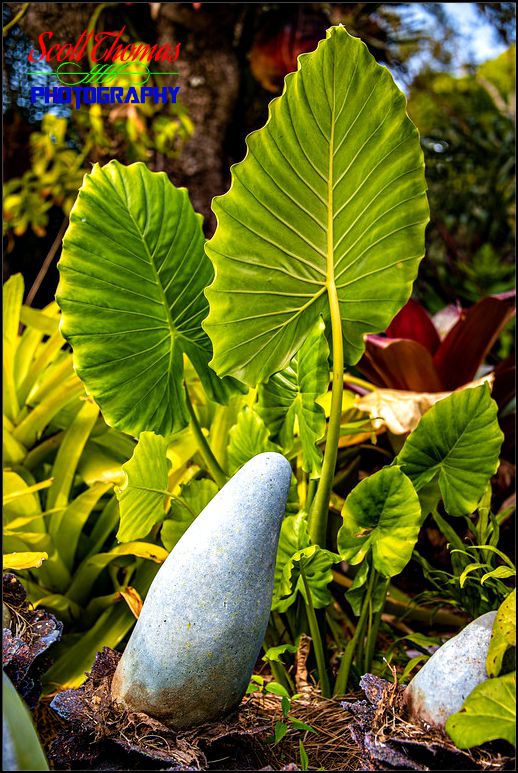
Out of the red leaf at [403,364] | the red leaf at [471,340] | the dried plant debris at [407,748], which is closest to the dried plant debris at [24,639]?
the dried plant debris at [407,748]

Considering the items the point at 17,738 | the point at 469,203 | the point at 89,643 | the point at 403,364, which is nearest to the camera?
the point at 17,738

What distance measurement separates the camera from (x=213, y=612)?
2.63 feet

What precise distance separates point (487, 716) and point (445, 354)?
3.68ft

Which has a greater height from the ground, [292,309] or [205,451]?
[292,309]

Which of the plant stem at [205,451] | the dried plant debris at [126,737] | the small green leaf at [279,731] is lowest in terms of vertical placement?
the small green leaf at [279,731]

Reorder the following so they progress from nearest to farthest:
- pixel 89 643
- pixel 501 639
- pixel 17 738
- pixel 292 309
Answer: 1. pixel 17 738
2. pixel 501 639
3. pixel 292 309
4. pixel 89 643

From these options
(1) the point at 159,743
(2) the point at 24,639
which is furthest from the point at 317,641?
(2) the point at 24,639

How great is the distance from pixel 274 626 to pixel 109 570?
364 millimetres

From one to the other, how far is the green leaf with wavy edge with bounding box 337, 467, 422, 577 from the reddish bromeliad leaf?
71 centimetres

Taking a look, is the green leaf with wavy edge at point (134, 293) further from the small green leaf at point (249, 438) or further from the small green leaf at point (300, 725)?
the small green leaf at point (300, 725)

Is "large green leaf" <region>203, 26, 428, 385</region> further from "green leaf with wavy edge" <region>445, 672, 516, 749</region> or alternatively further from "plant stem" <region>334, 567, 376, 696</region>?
"green leaf with wavy edge" <region>445, 672, 516, 749</region>

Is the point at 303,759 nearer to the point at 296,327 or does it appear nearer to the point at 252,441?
the point at 252,441

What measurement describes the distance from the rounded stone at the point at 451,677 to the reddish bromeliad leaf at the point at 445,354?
2.72 ft

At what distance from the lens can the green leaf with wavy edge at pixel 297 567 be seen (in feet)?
3.00
